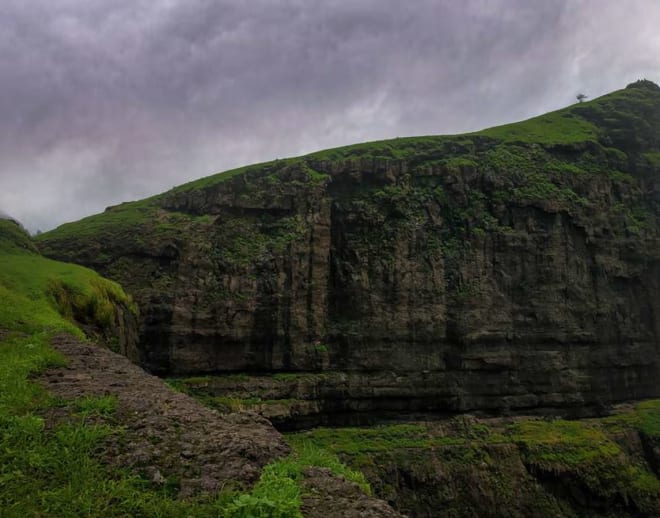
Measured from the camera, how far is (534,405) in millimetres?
35938

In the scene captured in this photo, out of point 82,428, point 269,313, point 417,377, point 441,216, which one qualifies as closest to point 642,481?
point 417,377

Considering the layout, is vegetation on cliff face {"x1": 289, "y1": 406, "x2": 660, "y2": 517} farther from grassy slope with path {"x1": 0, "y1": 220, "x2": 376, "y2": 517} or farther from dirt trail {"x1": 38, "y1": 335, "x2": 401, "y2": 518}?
grassy slope with path {"x1": 0, "y1": 220, "x2": 376, "y2": 517}

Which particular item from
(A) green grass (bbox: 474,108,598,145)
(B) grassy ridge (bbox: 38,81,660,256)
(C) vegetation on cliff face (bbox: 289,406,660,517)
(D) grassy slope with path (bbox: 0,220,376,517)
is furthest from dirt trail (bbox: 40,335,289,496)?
(A) green grass (bbox: 474,108,598,145)

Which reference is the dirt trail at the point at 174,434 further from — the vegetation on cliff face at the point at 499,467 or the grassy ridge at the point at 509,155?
the grassy ridge at the point at 509,155

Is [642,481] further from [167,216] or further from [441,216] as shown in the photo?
[167,216]

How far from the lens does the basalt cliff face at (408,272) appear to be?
34375 millimetres

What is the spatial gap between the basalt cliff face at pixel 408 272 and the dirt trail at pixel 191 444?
2485 cm

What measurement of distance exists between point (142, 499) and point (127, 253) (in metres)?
32.9

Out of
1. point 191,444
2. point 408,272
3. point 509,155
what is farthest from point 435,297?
point 191,444

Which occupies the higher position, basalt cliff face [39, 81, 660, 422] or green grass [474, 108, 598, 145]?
green grass [474, 108, 598, 145]

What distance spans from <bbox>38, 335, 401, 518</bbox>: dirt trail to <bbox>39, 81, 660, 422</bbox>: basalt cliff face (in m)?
24.9

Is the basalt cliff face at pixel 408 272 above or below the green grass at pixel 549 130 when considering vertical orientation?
below

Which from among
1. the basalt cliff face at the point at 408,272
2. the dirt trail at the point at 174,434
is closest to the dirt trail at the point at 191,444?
the dirt trail at the point at 174,434

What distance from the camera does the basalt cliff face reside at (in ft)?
113
